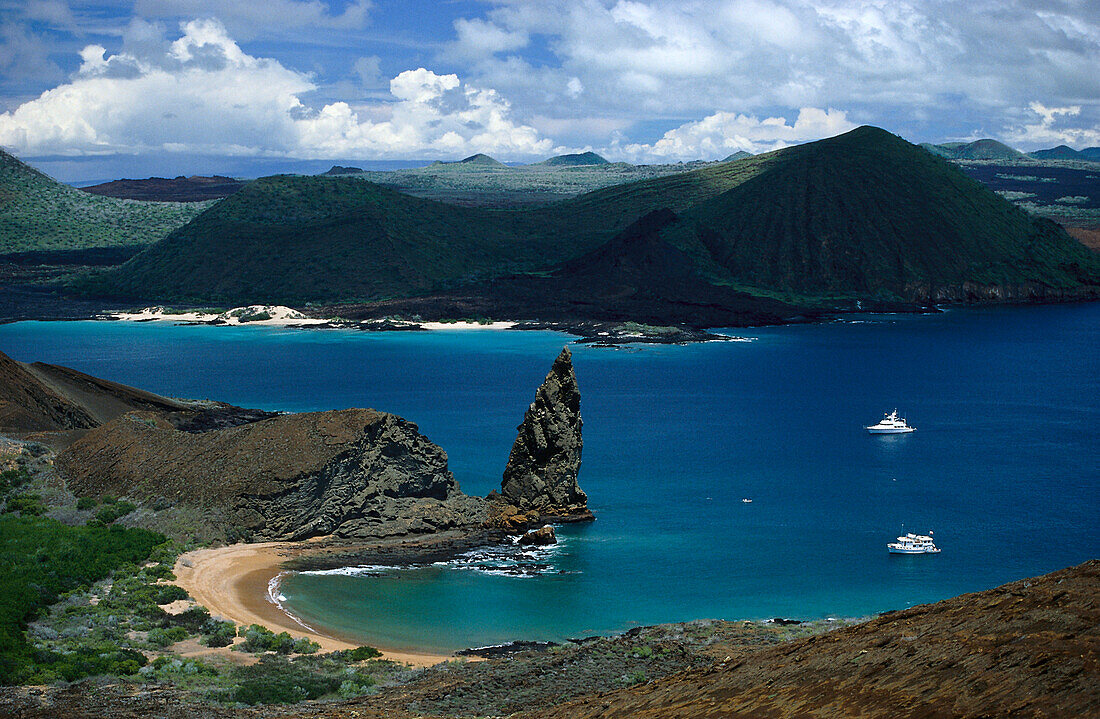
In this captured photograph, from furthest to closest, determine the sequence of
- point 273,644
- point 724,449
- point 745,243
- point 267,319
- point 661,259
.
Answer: point 745,243, point 661,259, point 267,319, point 724,449, point 273,644

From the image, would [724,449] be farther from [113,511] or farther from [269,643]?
[269,643]

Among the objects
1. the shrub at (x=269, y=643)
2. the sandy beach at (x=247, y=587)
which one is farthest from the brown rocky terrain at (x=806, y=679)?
the sandy beach at (x=247, y=587)

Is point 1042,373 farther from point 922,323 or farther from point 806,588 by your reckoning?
point 806,588

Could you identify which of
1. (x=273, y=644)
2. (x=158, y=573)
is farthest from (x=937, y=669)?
(x=158, y=573)

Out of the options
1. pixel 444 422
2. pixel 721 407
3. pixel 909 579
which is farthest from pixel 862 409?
pixel 909 579

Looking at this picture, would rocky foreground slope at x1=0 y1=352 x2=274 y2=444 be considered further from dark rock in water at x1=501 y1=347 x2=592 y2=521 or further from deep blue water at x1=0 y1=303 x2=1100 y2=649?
dark rock in water at x1=501 y1=347 x2=592 y2=521

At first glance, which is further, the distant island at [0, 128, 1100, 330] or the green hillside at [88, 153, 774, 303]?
the green hillside at [88, 153, 774, 303]

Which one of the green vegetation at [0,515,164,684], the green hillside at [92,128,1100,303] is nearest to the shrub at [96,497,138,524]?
the green vegetation at [0,515,164,684]

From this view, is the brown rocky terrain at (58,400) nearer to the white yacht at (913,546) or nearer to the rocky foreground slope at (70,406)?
the rocky foreground slope at (70,406)
